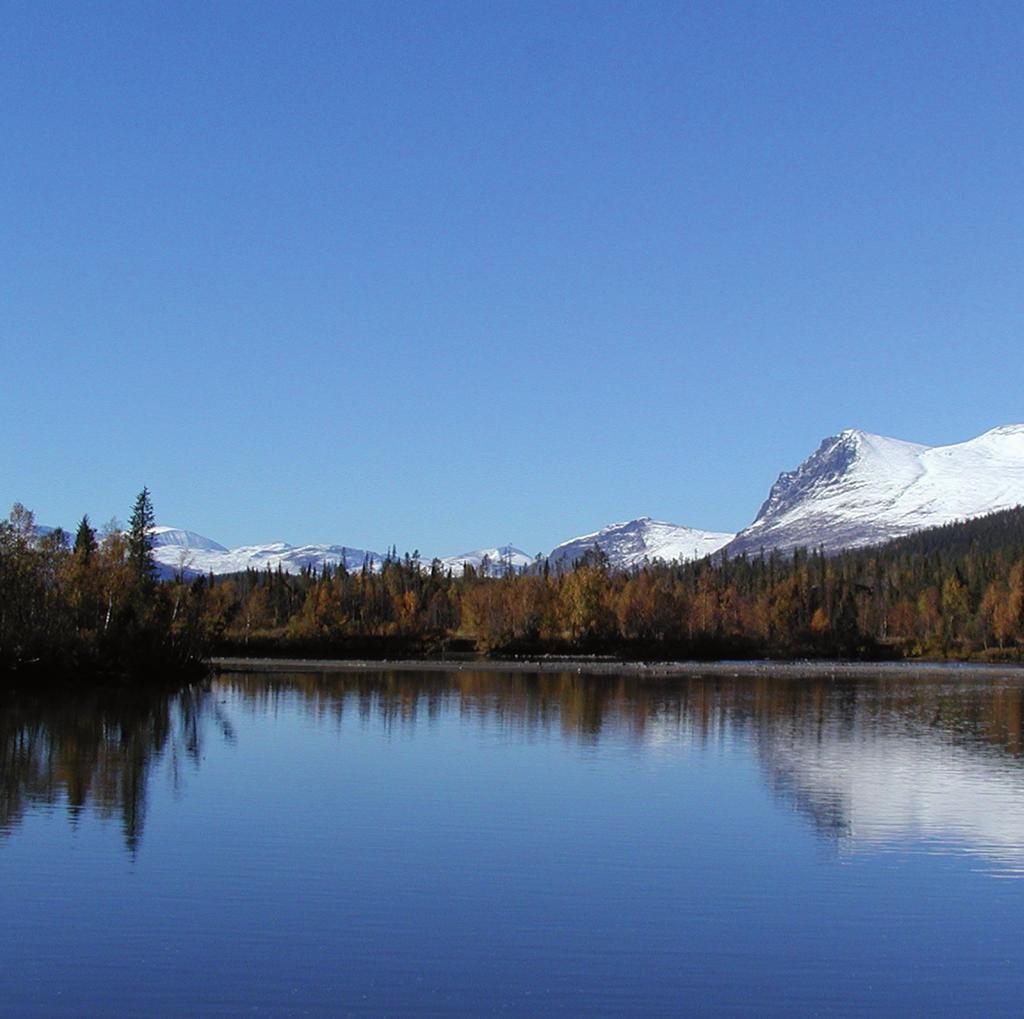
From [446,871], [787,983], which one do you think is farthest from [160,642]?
[787,983]

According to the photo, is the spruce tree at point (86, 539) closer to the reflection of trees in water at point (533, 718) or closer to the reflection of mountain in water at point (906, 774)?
the reflection of trees in water at point (533, 718)

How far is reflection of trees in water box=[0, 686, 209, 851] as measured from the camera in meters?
35.4

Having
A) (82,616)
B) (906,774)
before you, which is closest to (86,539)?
(82,616)

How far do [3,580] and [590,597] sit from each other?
115725mm

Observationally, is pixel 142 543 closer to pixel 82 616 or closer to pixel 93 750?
pixel 82 616

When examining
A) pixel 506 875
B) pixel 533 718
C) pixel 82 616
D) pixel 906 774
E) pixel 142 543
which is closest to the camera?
pixel 506 875

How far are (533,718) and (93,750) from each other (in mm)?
25239

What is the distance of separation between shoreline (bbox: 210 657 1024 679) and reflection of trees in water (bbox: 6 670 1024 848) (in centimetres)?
1467

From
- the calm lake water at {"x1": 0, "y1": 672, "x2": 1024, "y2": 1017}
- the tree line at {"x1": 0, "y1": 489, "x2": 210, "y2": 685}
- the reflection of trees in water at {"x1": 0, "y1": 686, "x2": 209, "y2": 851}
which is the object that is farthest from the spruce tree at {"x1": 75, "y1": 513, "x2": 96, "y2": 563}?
the calm lake water at {"x1": 0, "y1": 672, "x2": 1024, "y2": 1017}

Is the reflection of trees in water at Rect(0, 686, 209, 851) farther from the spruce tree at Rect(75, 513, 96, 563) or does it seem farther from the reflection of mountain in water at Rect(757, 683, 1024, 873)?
the spruce tree at Rect(75, 513, 96, 563)

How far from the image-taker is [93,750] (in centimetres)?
4809

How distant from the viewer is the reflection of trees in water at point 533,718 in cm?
4022

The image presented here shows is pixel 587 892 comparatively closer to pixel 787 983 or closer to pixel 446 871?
pixel 446 871

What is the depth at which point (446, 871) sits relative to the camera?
27.4 metres
